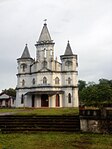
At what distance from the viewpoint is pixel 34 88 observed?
4938cm

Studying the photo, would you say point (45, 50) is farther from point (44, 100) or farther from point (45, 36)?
point (44, 100)

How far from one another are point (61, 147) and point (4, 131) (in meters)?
5.43

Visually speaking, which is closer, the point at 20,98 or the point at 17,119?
the point at 17,119

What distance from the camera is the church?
4862 cm

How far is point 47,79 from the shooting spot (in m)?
49.2

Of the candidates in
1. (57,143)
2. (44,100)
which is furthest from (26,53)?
(57,143)

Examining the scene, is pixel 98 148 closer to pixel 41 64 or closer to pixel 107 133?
pixel 107 133

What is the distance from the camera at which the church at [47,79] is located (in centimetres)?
4862

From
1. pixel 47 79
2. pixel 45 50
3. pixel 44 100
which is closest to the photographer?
pixel 47 79

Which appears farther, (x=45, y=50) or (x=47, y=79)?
(x=45, y=50)

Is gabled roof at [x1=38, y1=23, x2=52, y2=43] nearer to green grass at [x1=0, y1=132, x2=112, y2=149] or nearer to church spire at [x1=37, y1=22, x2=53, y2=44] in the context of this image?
church spire at [x1=37, y1=22, x2=53, y2=44]

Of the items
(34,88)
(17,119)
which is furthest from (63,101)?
(17,119)

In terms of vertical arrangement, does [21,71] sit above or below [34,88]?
above

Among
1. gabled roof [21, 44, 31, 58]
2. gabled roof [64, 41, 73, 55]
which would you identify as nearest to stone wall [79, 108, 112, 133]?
gabled roof [64, 41, 73, 55]
